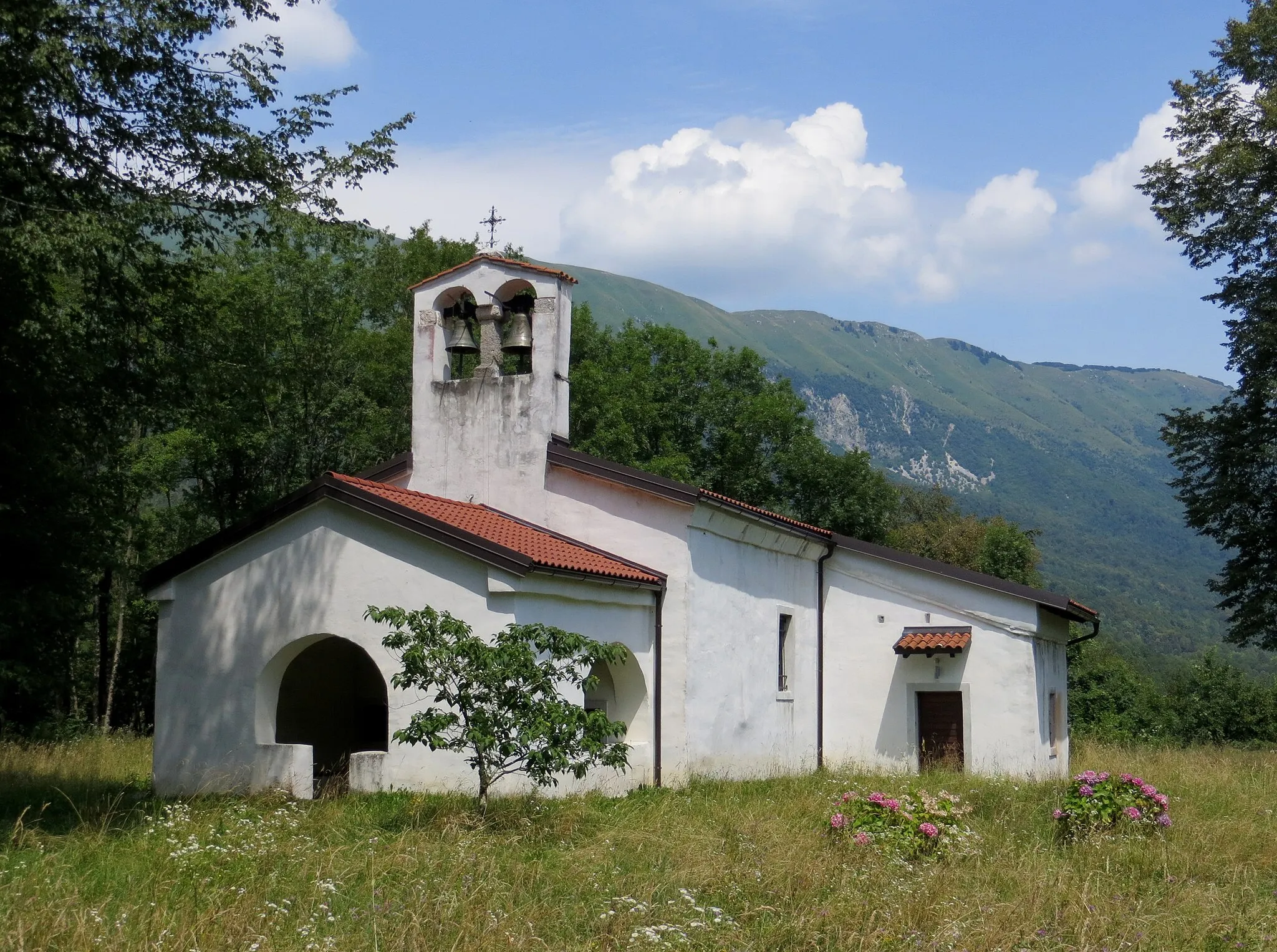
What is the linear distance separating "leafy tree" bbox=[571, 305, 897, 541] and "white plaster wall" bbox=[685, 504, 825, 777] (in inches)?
697

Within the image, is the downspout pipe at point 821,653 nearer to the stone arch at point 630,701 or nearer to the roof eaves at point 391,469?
the stone arch at point 630,701

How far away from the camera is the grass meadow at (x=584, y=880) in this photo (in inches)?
295

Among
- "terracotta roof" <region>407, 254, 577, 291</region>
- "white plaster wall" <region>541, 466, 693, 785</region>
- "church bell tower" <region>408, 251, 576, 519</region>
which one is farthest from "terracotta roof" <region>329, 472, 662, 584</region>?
"terracotta roof" <region>407, 254, 577, 291</region>

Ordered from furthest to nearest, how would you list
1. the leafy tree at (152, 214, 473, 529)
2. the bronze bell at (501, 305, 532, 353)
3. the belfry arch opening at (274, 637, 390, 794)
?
1. the leafy tree at (152, 214, 473, 529)
2. the bronze bell at (501, 305, 532, 353)
3. the belfry arch opening at (274, 637, 390, 794)

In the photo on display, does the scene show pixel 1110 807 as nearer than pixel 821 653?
Yes

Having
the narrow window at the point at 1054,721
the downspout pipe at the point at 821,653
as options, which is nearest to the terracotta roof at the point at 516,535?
the downspout pipe at the point at 821,653

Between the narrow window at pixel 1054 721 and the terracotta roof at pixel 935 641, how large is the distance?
2172 millimetres

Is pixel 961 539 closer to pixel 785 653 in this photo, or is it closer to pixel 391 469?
pixel 785 653

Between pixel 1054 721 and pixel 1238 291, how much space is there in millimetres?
10106

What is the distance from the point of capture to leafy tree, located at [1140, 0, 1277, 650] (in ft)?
78.1

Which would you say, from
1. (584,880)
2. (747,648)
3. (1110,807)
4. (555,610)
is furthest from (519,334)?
(1110,807)

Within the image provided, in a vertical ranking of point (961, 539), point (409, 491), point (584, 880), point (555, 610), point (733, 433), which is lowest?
point (584, 880)

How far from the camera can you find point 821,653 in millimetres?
20188

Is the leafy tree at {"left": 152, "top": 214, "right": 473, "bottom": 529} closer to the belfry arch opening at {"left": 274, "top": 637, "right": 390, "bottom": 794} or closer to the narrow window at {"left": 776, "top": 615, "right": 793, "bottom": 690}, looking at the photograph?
the belfry arch opening at {"left": 274, "top": 637, "right": 390, "bottom": 794}
